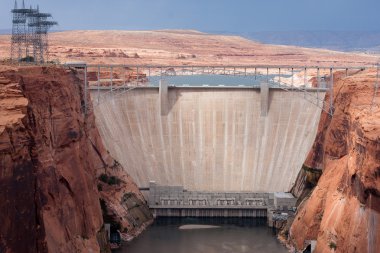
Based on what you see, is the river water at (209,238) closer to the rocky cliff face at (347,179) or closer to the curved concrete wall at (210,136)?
the rocky cliff face at (347,179)

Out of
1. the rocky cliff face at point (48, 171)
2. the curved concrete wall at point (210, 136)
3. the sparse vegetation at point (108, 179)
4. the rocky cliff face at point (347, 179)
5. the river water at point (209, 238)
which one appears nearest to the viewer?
the rocky cliff face at point (48, 171)

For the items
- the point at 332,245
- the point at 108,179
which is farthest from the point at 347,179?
the point at 108,179

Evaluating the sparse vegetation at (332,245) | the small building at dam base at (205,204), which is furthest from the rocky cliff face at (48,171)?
the sparse vegetation at (332,245)

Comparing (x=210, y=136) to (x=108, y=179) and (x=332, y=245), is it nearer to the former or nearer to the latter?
(x=108, y=179)

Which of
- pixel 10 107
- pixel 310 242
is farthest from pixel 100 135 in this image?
pixel 10 107

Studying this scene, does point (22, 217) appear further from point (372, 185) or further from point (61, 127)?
point (372, 185)
